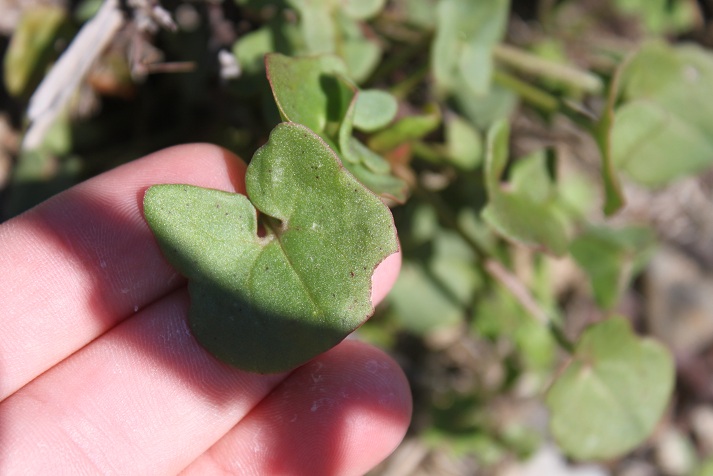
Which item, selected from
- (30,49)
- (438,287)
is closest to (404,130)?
(438,287)

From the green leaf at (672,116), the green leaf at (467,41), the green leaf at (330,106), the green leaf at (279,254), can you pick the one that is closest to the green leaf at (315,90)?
Answer: the green leaf at (330,106)

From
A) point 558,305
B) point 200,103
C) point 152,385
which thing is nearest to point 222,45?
point 200,103

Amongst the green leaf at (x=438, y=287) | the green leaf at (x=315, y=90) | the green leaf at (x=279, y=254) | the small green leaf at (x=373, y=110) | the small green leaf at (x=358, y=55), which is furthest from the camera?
the green leaf at (x=438, y=287)

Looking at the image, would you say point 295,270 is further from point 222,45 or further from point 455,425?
point 455,425

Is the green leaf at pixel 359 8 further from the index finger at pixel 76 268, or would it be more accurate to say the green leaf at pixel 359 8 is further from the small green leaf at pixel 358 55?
the index finger at pixel 76 268

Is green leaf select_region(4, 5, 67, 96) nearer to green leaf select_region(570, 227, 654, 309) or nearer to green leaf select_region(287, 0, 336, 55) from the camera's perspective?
green leaf select_region(287, 0, 336, 55)

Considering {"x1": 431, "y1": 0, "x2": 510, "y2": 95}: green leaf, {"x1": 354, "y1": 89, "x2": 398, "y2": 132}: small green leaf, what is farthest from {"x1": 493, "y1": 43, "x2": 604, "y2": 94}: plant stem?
{"x1": 354, "y1": 89, "x2": 398, "y2": 132}: small green leaf
